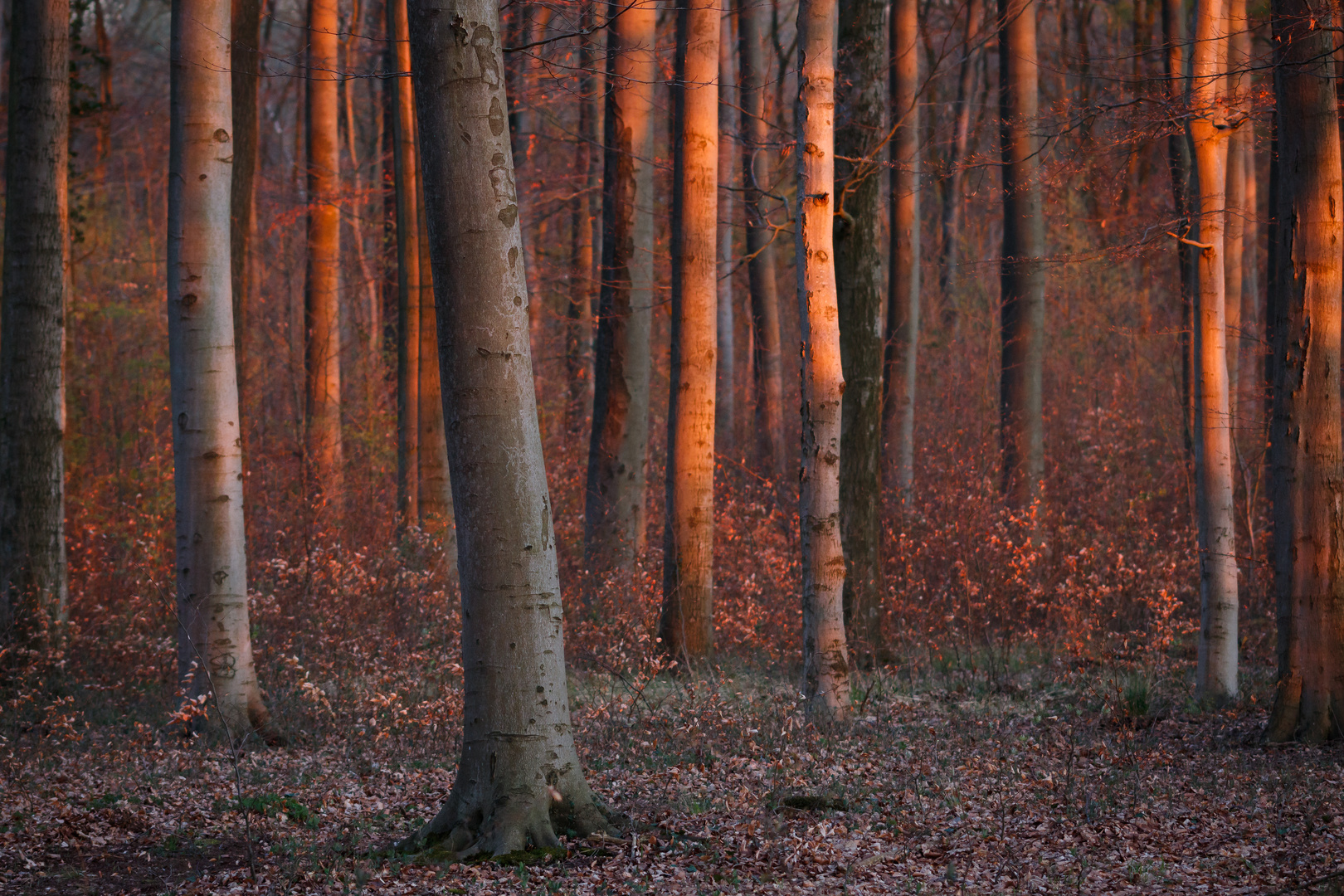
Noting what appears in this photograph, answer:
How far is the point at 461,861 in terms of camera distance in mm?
4945

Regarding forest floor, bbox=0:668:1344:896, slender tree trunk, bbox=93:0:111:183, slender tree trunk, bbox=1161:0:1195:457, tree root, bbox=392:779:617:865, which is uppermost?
slender tree trunk, bbox=93:0:111:183

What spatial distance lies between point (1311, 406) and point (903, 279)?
9.85 meters

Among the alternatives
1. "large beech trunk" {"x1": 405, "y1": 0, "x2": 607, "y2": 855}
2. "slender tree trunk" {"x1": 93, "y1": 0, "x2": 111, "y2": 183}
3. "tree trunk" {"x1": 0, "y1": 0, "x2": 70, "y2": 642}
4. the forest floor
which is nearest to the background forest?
the forest floor

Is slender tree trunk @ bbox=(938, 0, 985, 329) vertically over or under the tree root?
over

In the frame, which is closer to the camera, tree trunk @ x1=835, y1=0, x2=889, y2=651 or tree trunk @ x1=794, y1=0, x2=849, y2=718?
tree trunk @ x1=794, y1=0, x2=849, y2=718

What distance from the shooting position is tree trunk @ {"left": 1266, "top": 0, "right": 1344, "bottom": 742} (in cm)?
712

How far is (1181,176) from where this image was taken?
1355 cm

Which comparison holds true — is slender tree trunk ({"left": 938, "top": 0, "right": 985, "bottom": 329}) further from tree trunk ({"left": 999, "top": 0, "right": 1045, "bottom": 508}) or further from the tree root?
the tree root

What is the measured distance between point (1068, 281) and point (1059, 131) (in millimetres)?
14322

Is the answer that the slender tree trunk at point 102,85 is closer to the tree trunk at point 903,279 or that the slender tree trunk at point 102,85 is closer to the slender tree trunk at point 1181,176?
the tree trunk at point 903,279

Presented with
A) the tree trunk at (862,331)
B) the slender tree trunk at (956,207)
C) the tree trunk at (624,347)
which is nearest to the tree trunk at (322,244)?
the tree trunk at (624,347)

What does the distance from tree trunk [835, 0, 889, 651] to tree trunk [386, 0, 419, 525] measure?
5.81m

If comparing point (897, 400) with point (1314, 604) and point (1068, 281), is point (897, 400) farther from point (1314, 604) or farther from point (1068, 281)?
point (1314, 604)

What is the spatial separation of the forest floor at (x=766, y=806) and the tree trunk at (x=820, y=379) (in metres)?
0.53
